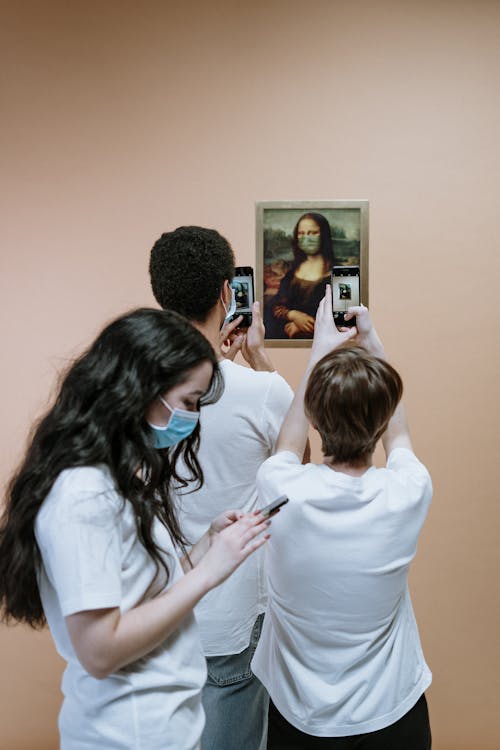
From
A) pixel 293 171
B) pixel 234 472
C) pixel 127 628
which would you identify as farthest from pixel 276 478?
pixel 293 171

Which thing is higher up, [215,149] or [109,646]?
[215,149]

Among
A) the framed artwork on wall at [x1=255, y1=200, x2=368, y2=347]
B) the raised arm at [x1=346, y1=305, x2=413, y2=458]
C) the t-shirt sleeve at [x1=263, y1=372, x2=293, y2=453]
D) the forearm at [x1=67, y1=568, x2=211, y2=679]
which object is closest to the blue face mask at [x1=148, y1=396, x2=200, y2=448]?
the forearm at [x1=67, y1=568, x2=211, y2=679]

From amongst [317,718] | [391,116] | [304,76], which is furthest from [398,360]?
[317,718]

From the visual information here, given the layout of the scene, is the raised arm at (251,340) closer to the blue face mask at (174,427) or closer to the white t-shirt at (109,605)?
the blue face mask at (174,427)

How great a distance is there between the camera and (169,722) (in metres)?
1.17

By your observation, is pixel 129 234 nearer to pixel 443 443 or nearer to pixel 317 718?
pixel 443 443

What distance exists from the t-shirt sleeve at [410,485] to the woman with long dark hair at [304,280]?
1.18 meters

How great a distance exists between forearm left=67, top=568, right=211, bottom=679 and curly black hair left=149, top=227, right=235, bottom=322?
29.2 inches

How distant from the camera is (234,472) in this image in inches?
67.5

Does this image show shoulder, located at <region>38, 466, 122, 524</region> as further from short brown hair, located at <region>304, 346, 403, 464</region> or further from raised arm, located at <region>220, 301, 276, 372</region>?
raised arm, located at <region>220, 301, 276, 372</region>

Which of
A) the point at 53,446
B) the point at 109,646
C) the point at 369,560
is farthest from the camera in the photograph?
the point at 369,560

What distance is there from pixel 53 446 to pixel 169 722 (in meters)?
0.49

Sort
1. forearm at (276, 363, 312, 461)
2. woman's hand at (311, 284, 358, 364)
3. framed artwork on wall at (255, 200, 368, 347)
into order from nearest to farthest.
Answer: forearm at (276, 363, 312, 461) → woman's hand at (311, 284, 358, 364) → framed artwork on wall at (255, 200, 368, 347)

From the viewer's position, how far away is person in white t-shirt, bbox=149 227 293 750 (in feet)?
5.53
